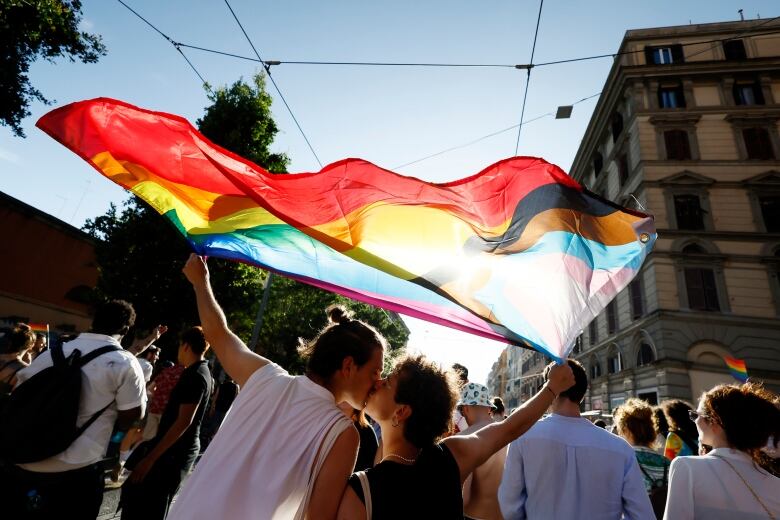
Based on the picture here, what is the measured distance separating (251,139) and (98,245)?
6.30 m

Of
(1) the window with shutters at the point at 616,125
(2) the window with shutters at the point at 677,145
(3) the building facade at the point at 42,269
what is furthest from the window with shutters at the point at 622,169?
(3) the building facade at the point at 42,269

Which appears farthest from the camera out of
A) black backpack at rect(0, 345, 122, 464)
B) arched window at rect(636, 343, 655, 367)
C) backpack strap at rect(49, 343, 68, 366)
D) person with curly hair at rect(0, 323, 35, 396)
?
arched window at rect(636, 343, 655, 367)

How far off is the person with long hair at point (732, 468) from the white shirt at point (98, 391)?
11.2 feet

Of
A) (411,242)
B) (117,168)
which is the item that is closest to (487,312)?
(411,242)

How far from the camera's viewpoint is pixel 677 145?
69.4 ft

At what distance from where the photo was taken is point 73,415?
8.45 feet

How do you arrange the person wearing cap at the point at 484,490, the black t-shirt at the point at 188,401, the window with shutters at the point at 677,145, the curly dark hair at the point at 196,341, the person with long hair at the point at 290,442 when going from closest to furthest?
1. the person with long hair at the point at 290,442
2. the person wearing cap at the point at 484,490
3. the black t-shirt at the point at 188,401
4. the curly dark hair at the point at 196,341
5. the window with shutters at the point at 677,145

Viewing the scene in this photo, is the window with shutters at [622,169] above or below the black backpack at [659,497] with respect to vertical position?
above

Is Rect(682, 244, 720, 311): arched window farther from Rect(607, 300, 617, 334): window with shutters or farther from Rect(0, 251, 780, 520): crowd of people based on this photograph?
Rect(0, 251, 780, 520): crowd of people

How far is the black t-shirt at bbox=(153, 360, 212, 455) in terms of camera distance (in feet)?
11.2

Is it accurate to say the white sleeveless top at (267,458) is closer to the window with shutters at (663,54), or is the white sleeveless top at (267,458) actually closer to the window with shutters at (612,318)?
the window with shutters at (612,318)

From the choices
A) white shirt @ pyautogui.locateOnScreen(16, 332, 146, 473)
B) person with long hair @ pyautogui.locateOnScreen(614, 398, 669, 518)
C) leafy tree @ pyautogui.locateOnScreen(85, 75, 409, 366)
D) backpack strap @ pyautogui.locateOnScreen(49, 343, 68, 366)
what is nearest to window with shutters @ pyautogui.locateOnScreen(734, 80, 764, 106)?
leafy tree @ pyautogui.locateOnScreen(85, 75, 409, 366)

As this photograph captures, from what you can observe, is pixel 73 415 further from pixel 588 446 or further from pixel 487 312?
pixel 588 446

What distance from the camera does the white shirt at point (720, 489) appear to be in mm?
2109
